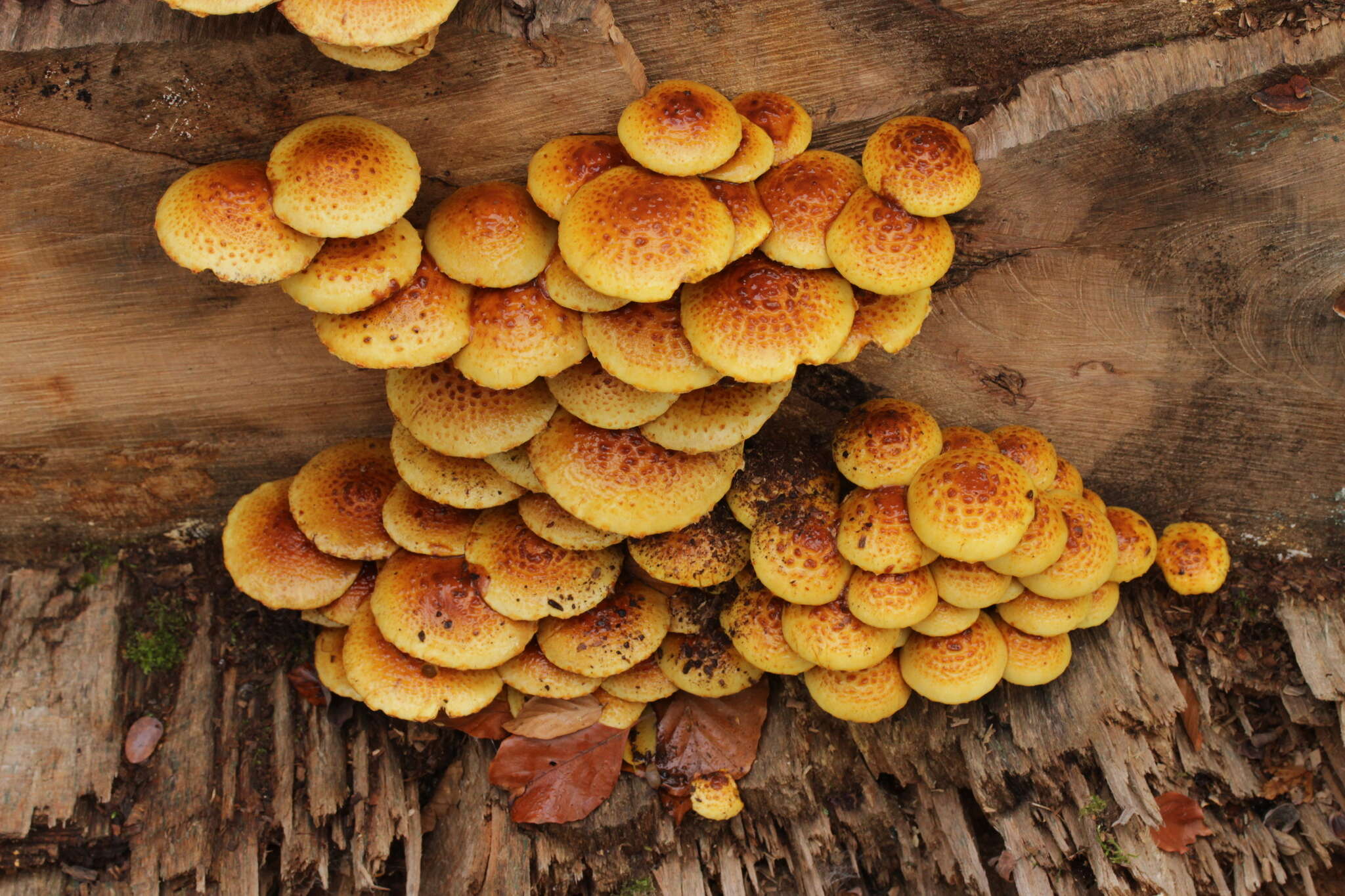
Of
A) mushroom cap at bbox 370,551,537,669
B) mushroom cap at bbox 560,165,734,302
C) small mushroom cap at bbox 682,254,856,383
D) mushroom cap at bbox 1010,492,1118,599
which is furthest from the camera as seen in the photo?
mushroom cap at bbox 370,551,537,669

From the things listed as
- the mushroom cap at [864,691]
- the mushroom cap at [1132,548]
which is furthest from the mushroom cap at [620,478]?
the mushroom cap at [1132,548]

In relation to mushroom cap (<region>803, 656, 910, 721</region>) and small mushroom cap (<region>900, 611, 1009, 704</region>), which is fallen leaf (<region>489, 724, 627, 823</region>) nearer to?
mushroom cap (<region>803, 656, 910, 721</region>)

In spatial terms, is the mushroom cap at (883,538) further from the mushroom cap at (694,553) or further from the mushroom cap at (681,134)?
the mushroom cap at (681,134)

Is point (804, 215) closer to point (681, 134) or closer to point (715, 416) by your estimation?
point (681, 134)

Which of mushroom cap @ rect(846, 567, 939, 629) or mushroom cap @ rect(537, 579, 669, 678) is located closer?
mushroom cap @ rect(846, 567, 939, 629)

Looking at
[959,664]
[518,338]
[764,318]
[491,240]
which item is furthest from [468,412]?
[959,664]

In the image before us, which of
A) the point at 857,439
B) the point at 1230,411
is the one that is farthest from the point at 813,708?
the point at 1230,411

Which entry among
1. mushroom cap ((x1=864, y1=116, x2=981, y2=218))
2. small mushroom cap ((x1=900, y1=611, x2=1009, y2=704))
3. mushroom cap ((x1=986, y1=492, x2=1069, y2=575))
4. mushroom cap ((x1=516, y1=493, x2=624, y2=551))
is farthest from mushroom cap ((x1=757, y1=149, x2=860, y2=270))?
small mushroom cap ((x1=900, y1=611, x2=1009, y2=704))
